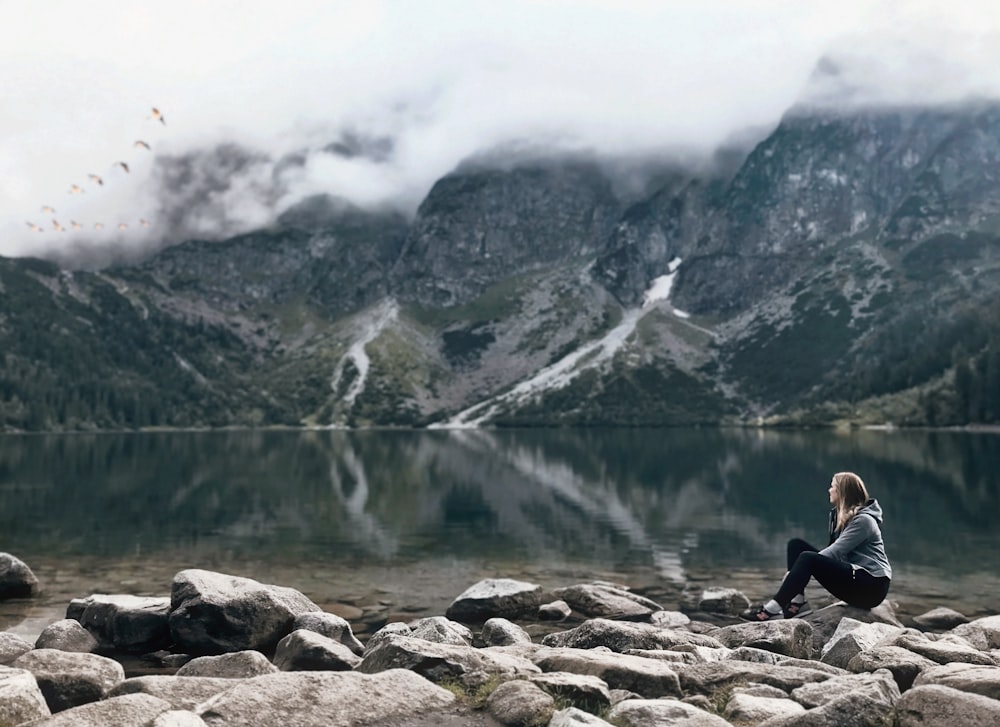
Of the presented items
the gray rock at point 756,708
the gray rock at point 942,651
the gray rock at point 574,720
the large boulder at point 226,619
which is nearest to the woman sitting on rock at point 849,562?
the gray rock at point 942,651

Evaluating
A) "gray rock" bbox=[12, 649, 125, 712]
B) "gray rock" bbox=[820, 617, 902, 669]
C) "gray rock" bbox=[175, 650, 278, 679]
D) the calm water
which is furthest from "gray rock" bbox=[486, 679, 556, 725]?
Result: the calm water

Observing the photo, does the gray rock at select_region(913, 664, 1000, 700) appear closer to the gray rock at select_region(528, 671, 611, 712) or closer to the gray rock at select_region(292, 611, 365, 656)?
the gray rock at select_region(528, 671, 611, 712)

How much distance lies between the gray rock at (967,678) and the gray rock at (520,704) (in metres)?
6.49

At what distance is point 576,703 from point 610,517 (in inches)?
1989

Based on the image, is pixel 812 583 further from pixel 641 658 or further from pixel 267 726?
pixel 267 726

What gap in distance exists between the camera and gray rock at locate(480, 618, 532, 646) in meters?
23.6

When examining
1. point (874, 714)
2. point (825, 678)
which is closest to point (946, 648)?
point (825, 678)

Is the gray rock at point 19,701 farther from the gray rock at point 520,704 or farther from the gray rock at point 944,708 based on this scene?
the gray rock at point 944,708

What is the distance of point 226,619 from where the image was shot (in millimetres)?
24453

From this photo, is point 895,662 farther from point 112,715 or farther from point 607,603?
point 607,603

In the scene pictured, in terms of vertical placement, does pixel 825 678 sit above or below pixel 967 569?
above

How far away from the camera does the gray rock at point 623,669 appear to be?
15.6 meters

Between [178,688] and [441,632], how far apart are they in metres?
8.91

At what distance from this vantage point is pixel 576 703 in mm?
14641
